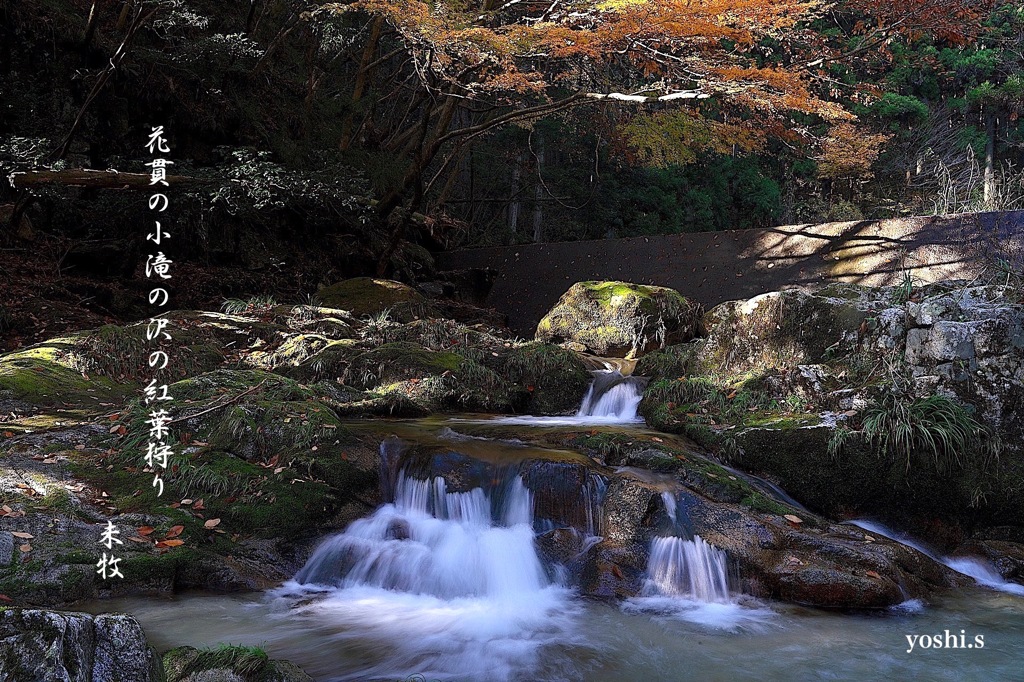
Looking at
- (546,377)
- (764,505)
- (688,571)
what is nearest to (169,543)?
(688,571)

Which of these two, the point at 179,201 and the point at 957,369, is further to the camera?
the point at 179,201

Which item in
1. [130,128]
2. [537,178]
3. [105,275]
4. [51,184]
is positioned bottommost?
[105,275]

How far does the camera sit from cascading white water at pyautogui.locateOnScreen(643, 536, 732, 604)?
4570 millimetres

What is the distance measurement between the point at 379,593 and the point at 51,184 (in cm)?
853

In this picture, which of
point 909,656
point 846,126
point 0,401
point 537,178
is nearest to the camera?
point 909,656

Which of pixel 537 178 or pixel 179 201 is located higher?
pixel 537 178


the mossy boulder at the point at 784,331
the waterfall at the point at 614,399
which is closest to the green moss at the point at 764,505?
the mossy boulder at the point at 784,331

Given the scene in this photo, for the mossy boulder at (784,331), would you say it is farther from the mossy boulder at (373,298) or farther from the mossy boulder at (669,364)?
the mossy boulder at (373,298)

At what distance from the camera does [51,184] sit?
383 inches

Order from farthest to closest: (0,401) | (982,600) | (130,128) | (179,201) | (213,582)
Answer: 1. (130,128)
2. (179,201)
3. (0,401)
4. (982,600)
5. (213,582)

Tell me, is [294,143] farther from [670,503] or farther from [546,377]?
[670,503]

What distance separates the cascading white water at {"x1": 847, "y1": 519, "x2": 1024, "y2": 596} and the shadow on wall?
566cm

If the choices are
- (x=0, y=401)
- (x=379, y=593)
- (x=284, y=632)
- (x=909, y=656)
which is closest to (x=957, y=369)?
Answer: (x=909, y=656)

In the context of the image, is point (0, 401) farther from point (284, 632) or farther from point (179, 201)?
point (179, 201)
